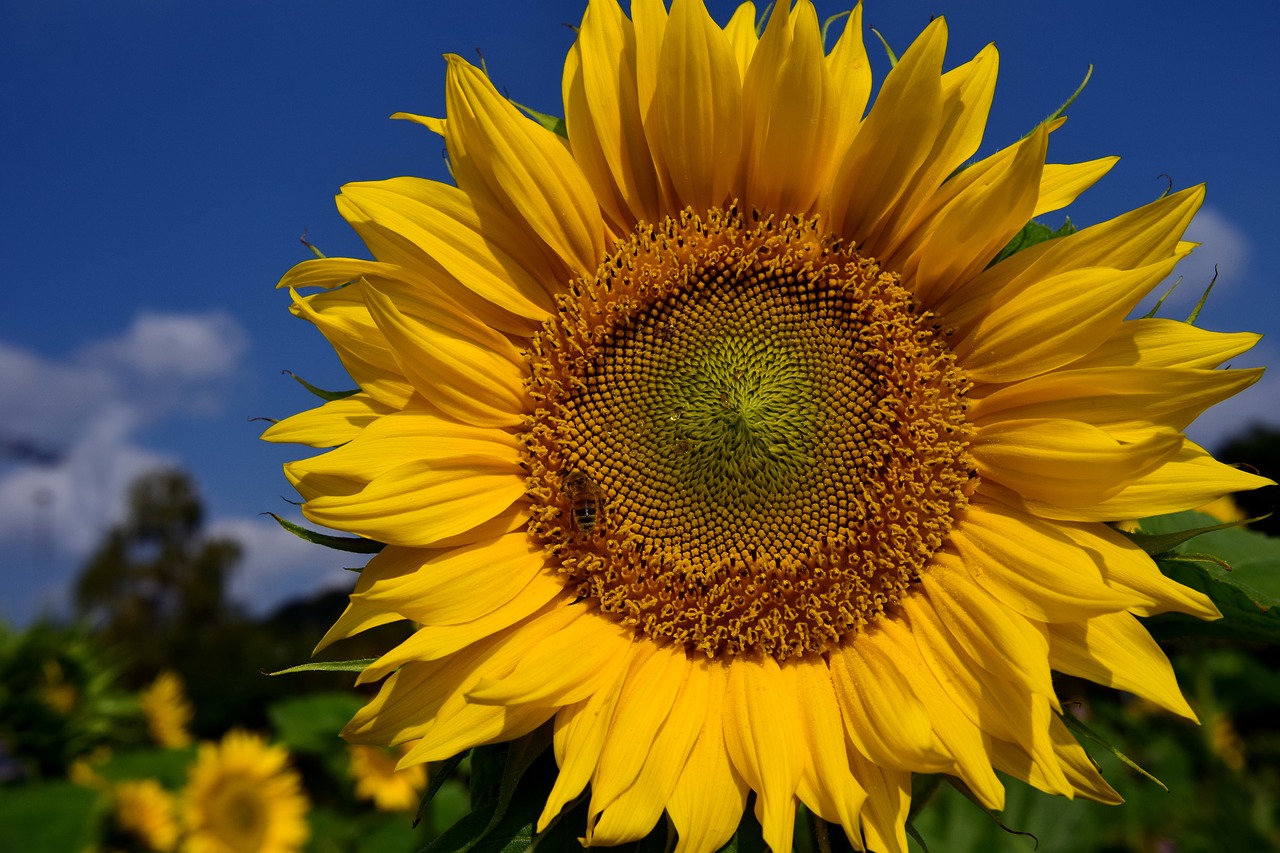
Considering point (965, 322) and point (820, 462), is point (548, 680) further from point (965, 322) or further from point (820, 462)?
point (965, 322)

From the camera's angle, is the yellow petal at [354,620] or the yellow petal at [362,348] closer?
the yellow petal at [354,620]

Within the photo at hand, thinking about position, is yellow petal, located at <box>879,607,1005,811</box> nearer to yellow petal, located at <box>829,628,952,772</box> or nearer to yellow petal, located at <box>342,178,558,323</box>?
yellow petal, located at <box>829,628,952,772</box>

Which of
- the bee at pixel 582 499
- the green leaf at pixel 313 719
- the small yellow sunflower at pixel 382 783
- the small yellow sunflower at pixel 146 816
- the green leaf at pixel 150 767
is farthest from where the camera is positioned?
the green leaf at pixel 150 767

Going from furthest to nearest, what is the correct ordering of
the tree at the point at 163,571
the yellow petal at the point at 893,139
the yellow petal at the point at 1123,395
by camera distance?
the tree at the point at 163,571 → the yellow petal at the point at 893,139 → the yellow petal at the point at 1123,395

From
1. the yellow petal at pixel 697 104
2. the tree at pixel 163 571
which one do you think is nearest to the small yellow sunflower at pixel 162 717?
the yellow petal at pixel 697 104

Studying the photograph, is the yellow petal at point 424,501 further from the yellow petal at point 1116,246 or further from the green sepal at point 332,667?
the yellow petal at point 1116,246

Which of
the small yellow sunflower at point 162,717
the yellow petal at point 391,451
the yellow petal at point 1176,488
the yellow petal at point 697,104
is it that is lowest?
the yellow petal at point 1176,488

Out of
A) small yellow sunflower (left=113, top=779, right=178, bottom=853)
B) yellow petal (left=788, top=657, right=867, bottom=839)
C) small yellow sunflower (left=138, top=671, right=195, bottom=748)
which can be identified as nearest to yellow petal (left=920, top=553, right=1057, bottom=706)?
yellow petal (left=788, top=657, right=867, bottom=839)

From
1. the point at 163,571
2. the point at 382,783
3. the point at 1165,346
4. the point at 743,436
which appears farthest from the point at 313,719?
the point at 163,571
